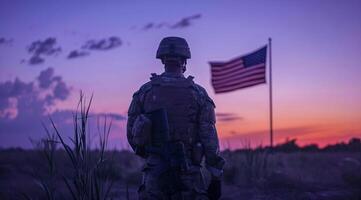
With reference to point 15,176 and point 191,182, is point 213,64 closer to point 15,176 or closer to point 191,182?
point 15,176

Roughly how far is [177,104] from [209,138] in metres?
0.50

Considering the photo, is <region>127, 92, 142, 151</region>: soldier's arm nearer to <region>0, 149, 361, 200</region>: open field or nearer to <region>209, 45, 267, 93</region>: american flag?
<region>0, 149, 361, 200</region>: open field

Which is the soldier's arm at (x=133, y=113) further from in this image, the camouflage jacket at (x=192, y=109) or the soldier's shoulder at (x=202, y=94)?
the soldier's shoulder at (x=202, y=94)

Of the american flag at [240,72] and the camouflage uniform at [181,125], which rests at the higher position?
the american flag at [240,72]

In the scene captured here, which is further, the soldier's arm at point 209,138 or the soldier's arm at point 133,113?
the soldier's arm at point 133,113

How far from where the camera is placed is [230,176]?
1570cm

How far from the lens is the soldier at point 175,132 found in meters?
5.94

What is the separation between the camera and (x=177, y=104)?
6141mm

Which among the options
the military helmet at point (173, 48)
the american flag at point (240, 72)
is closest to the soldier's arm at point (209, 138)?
the military helmet at point (173, 48)

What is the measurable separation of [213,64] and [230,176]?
605cm

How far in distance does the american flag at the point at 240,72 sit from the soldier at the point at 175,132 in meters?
13.4

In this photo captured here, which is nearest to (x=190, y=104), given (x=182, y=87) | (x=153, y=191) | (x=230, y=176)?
(x=182, y=87)

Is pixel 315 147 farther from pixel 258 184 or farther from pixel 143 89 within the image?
pixel 143 89

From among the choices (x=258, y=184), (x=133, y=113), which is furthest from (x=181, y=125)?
(x=258, y=184)
